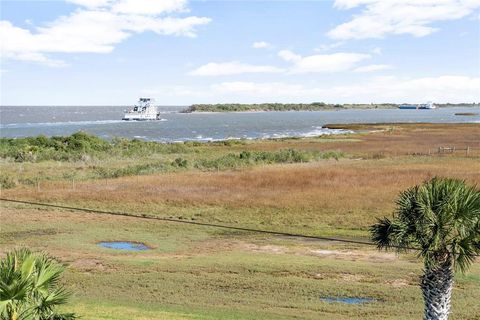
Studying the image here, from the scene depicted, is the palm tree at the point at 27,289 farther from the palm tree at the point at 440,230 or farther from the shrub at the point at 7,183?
the shrub at the point at 7,183

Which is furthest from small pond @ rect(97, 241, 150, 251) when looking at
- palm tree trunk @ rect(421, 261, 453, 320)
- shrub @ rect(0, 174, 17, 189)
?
shrub @ rect(0, 174, 17, 189)

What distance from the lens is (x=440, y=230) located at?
10594mm

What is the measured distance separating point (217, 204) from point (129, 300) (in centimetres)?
2024

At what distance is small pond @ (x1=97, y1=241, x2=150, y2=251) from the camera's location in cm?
2814

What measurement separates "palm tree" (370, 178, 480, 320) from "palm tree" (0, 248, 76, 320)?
6.76 m

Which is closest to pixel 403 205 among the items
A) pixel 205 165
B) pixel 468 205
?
pixel 468 205

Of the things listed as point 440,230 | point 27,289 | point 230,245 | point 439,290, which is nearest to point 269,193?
point 230,245

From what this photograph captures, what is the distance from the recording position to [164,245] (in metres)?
28.5

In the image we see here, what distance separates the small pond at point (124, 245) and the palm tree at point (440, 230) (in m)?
19.2

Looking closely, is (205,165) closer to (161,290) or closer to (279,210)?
(279,210)

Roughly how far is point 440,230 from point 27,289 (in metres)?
7.62

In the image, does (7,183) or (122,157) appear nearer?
(7,183)

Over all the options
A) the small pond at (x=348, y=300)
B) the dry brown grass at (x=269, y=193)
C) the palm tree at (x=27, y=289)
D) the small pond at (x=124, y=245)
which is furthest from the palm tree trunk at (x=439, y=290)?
Result: the dry brown grass at (x=269, y=193)

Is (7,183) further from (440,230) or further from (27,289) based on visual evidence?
(440,230)
